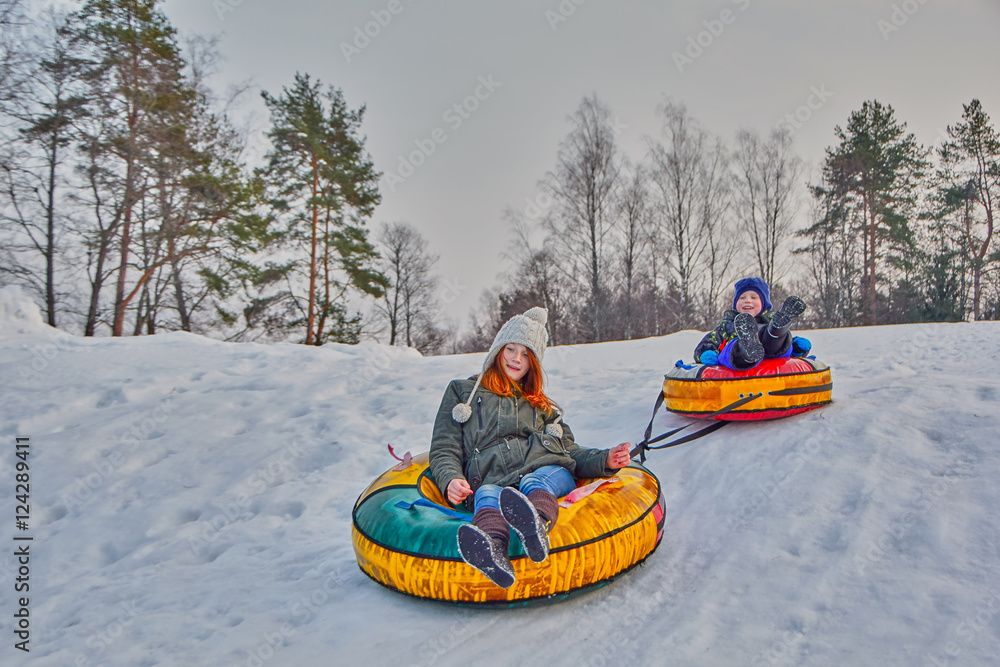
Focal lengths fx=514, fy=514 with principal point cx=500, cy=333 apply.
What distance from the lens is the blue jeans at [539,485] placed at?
2.13m

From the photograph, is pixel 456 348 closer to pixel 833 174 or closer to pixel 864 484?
pixel 833 174

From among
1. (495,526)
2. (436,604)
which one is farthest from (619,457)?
(436,604)

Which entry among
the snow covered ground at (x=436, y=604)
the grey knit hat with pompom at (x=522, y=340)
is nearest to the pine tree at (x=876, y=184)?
the snow covered ground at (x=436, y=604)

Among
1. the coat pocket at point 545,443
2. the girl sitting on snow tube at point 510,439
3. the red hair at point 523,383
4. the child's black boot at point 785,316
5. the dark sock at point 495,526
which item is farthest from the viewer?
the child's black boot at point 785,316

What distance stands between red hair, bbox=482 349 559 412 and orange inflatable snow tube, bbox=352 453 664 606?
56 centimetres

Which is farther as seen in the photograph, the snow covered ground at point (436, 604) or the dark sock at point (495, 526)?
the dark sock at point (495, 526)

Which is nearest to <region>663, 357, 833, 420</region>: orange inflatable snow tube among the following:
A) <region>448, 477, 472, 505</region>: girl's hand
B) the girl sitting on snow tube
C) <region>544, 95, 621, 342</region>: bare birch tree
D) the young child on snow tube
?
the young child on snow tube

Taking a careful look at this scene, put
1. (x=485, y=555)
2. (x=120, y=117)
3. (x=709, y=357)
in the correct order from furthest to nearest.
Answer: (x=120, y=117)
(x=709, y=357)
(x=485, y=555)

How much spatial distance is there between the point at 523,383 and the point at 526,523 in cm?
109

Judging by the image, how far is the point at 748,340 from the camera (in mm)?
3656

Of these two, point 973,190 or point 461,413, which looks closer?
point 461,413

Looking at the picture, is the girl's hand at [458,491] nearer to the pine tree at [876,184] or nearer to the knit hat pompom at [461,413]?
the knit hat pompom at [461,413]

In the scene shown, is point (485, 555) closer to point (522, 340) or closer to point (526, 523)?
point (526, 523)

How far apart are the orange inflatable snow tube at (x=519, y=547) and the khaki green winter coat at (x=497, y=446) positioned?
201mm
